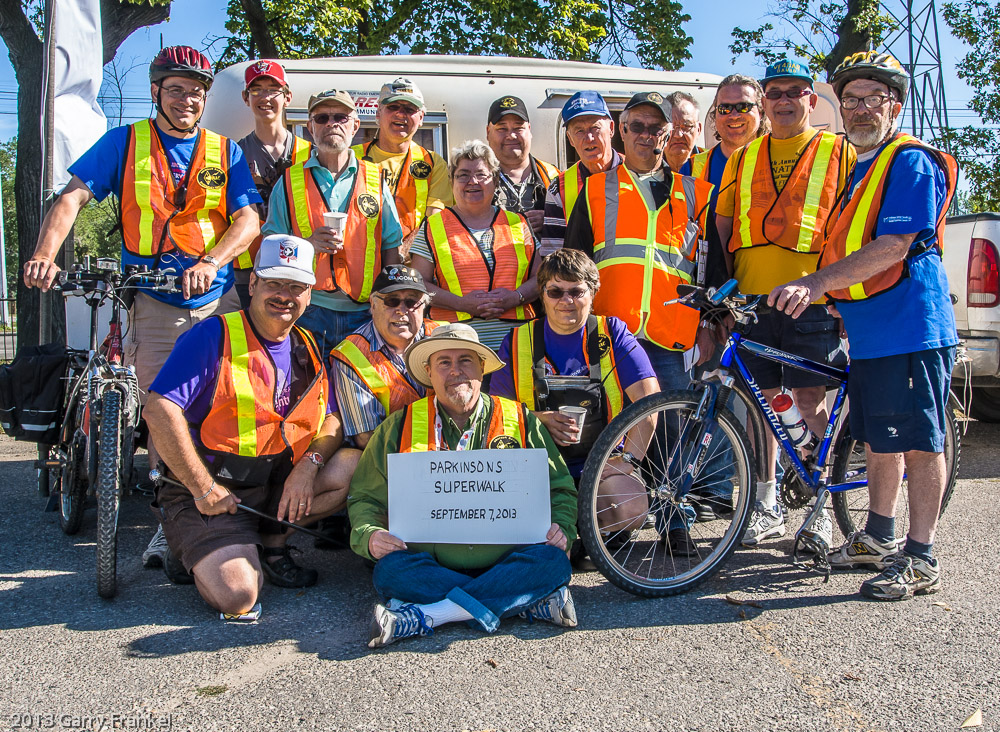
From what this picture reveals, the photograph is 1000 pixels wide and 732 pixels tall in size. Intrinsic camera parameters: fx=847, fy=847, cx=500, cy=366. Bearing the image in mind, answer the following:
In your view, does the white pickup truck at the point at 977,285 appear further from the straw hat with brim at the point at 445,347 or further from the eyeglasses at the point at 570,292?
the straw hat with brim at the point at 445,347

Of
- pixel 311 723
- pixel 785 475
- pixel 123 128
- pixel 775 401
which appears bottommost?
pixel 311 723

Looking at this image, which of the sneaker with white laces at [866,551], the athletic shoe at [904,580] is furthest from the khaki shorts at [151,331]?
the athletic shoe at [904,580]

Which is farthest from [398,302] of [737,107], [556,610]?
[737,107]

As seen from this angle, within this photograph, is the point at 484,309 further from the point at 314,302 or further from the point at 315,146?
the point at 315,146

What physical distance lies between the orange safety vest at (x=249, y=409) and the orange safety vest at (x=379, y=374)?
0.83 ft

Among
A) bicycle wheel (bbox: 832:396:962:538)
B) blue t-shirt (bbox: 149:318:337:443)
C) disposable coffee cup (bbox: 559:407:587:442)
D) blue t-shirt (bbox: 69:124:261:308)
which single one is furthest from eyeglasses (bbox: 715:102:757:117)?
blue t-shirt (bbox: 149:318:337:443)

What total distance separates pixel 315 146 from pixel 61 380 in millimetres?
1929

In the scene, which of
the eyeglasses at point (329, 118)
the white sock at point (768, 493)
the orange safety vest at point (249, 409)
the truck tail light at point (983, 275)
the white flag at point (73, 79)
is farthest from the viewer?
the white flag at point (73, 79)

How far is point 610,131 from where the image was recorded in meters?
4.92

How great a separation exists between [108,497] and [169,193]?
1696 mm

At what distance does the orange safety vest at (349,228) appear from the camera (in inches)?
178

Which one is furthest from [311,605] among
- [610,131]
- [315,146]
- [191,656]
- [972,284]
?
[972,284]

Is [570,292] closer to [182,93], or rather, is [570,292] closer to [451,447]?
[451,447]

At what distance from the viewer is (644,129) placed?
438 cm
